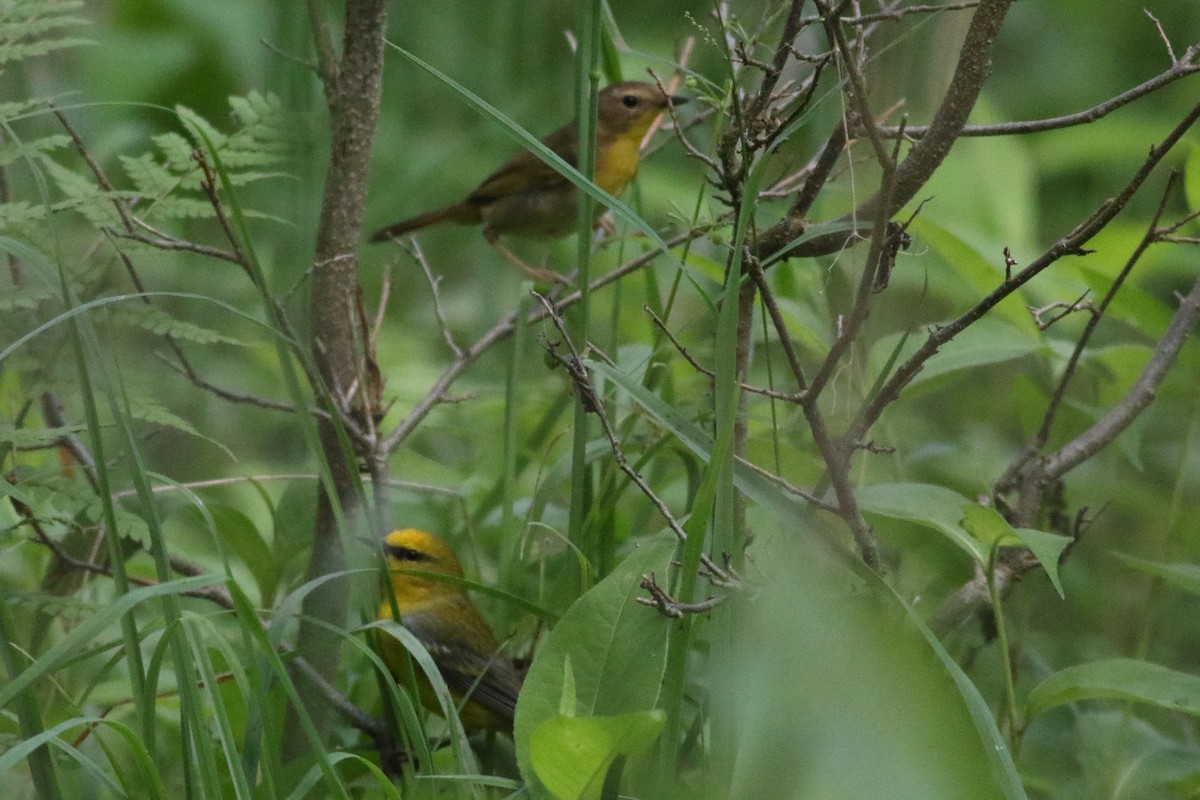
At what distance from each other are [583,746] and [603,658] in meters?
0.21

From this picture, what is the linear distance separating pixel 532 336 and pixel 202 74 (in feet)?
9.91

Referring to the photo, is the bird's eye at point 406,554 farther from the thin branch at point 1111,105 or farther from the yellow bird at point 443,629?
the thin branch at point 1111,105

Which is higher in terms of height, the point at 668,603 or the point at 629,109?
the point at 629,109

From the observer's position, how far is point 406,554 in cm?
279

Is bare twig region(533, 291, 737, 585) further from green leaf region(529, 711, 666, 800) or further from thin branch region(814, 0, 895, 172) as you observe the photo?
thin branch region(814, 0, 895, 172)

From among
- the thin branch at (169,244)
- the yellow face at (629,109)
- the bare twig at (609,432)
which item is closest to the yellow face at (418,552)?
the thin branch at (169,244)

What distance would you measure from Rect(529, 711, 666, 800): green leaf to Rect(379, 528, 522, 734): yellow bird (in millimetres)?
989

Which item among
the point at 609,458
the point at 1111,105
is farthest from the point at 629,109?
the point at 1111,105

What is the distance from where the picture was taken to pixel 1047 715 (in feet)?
8.01

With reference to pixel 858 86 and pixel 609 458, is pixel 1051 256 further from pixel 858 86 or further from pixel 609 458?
pixel 609 458

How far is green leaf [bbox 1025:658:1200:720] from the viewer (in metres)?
1.63

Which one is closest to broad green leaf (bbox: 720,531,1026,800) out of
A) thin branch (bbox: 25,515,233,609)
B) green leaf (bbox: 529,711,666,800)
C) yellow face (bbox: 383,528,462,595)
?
green leaf (bbox: 529,711,666,800)

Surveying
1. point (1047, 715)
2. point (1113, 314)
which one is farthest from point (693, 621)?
point (1113, 314)

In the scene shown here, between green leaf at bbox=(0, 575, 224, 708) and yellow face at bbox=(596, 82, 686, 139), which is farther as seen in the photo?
yellow face at bbox=(596, 82, 686, 139)
